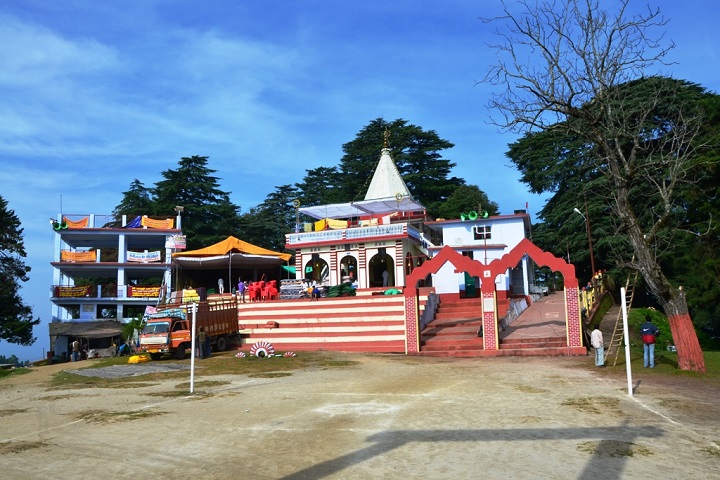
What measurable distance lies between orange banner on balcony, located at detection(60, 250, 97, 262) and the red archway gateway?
→ 89.0 feet

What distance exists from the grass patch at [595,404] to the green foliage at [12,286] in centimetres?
3576

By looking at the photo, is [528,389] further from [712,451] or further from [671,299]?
[712,451]

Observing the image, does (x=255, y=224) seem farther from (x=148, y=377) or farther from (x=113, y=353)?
(x=148, y=377)

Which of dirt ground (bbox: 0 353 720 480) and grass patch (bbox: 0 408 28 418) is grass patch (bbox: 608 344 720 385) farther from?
grass patch (bbox: 0 408 28 418)

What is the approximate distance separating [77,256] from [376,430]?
37.6m

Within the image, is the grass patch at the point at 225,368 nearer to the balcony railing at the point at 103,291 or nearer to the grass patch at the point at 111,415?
the grass patch at the point at 111,415

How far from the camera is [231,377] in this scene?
16953 mm

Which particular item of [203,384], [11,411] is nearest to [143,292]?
[203,384]

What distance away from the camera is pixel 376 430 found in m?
8.87

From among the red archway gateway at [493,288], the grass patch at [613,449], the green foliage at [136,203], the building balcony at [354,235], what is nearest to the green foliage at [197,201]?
the green foliage at [136,203]

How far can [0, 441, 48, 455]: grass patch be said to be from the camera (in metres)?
8.16

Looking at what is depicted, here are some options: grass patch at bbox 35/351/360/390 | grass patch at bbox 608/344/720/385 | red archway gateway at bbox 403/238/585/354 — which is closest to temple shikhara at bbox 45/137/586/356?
red archway gateway at bbox 403/238/585/354

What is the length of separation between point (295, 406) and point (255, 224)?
156ft

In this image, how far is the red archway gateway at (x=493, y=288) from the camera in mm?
20922
